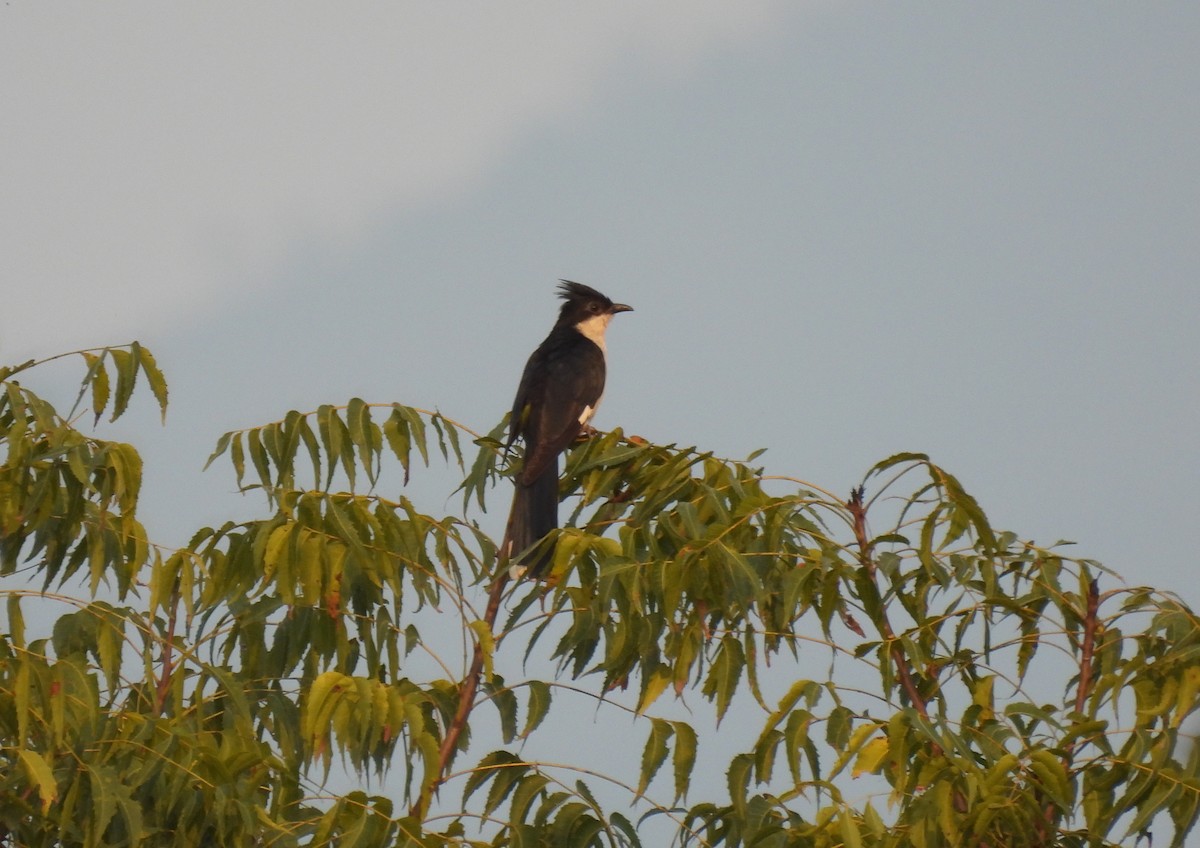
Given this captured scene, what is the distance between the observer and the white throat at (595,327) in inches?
413

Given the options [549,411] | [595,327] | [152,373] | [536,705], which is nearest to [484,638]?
[536,705]

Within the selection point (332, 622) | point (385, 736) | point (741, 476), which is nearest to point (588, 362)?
point (741, 476)

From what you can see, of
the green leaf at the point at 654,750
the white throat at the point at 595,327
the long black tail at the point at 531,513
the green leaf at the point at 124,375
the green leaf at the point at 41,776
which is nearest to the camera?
the green leaf at the point at 41,776

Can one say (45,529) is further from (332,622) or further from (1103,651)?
(1103,651)

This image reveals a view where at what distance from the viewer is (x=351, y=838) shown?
4.05m

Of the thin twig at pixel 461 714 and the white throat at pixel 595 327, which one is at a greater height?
the white throat at pixel 595 327

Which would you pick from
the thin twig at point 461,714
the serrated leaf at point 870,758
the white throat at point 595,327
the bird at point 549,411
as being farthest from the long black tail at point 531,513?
the white throat at point 595,327

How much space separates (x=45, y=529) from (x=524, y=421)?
293cm

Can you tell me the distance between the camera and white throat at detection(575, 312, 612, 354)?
1049 cm

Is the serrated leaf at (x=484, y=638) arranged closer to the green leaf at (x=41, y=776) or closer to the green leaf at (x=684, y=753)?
the green leaf at (x=684, y=753)

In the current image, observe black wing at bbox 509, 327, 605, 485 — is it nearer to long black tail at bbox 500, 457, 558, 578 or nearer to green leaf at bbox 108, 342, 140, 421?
long black tail at bbox 500, 457, 558, 578

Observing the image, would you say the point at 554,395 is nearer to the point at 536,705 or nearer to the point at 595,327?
the point at 595,327

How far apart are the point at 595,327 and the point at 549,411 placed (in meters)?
2.84

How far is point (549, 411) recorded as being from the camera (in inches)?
306
